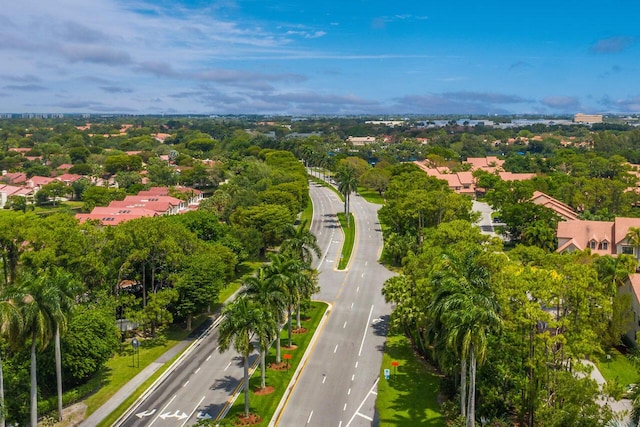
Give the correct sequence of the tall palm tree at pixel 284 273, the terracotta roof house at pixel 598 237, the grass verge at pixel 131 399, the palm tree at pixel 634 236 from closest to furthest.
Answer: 1. the grass verge at pixel 131 399
2. the tall palm tree at pixel 284 273
3. the palm tree at pixel 634 236
4. the terracotta roof house at pixel 598 237

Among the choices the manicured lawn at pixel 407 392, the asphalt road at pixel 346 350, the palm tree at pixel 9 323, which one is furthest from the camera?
the asphalt road at pixel 346 350

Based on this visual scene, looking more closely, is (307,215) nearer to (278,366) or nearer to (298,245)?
(298,245)

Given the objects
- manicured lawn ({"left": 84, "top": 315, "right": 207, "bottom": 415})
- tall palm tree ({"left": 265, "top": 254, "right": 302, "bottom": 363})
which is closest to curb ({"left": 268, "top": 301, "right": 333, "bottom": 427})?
tall palm tree ({"left": 265, "top": 254, "right": 302, "bottom": 363})

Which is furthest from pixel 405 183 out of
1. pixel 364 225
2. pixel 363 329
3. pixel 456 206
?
pixel 363 329

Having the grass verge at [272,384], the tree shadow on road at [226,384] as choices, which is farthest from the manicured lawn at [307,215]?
the tree shadow on road at [226,384]

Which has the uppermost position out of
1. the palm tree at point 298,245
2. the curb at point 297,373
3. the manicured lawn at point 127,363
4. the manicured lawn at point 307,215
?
the palm tree at point 298,245

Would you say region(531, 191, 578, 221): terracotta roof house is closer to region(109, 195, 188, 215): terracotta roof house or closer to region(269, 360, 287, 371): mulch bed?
region(269, 360, 287, 371): mulch bed

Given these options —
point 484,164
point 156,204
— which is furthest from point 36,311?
point 484,164

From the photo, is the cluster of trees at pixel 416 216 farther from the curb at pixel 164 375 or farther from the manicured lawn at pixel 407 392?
the curb at pixel 164 375
